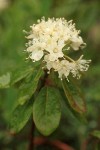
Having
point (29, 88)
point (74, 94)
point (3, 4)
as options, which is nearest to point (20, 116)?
point (29, 88)

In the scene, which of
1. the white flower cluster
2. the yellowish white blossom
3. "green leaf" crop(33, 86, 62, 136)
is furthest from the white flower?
the yellowish white blossom

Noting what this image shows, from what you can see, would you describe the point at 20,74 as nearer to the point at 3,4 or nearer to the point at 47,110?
the point at 47,110

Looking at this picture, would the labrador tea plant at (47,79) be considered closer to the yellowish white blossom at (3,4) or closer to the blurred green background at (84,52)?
the blurred green background at (84,52)

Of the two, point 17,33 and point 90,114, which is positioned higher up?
point 17,33

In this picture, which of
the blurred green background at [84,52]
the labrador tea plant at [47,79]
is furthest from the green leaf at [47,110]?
the blurred green background at [84,52]

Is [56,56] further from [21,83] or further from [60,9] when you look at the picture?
[60,9]

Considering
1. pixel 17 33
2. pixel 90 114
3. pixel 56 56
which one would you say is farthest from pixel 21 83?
pixel 17 33
